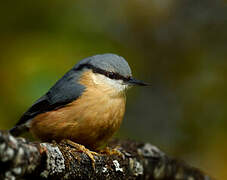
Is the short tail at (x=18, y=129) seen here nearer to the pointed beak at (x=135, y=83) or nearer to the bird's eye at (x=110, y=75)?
the bird's eye at (x=110, y=75)

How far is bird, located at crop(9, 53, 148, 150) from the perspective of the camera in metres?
3.09

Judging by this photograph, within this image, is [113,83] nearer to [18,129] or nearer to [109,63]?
[109,63]

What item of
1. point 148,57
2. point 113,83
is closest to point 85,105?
point 113,83

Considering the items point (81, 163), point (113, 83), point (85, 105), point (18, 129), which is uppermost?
point (113, 83)

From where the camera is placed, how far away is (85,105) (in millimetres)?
3141

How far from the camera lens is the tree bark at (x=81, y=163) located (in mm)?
1818

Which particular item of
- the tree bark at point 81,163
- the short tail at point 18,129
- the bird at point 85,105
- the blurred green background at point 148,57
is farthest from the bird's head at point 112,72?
the short tail at point 18,129

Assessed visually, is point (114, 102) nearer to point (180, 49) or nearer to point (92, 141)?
point (92, 141)

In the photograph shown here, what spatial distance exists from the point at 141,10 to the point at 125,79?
1.74 m

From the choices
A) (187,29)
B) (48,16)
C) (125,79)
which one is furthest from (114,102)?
(187,29)

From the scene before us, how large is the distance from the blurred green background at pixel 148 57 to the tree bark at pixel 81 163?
0.63 m

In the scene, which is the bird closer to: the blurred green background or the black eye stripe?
the black eye stripe

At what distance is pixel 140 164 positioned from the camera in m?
3.15

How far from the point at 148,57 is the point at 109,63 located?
1.86m
